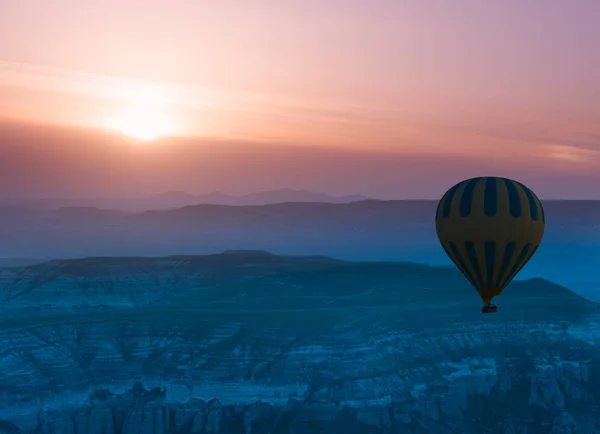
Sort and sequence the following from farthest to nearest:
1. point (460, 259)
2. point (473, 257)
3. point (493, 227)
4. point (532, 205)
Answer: point (460, 259)
point (473, 257)
point (532, 205)
point (493, 227)

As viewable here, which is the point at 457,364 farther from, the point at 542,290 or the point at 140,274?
the point at 140,274

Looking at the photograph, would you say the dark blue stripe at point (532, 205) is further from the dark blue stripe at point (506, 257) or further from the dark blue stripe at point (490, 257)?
the dark blue stripe at point (490, 257)

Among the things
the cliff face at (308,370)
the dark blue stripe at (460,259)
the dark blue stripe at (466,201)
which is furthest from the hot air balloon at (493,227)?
the cliff face at (308,370)

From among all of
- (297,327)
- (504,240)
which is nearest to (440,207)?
(504,240)

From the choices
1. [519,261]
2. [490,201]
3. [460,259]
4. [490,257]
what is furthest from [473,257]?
[490,201]

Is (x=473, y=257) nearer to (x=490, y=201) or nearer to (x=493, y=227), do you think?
(x=493, y=227)

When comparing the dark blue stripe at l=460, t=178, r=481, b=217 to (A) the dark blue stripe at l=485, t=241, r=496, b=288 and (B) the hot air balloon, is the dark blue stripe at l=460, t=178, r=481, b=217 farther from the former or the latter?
(A) the dark blue stripe at l=485, t=241, r=496, b=288
